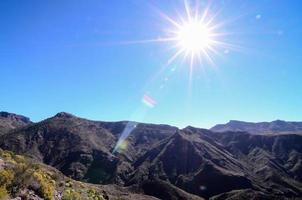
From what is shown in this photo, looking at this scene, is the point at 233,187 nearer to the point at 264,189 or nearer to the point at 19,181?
the point at 264,189

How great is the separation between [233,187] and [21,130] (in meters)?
120

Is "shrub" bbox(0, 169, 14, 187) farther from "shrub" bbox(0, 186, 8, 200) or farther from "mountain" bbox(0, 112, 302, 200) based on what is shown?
"mountain" bbox(0, 112, 302, 200)

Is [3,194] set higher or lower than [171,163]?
lower

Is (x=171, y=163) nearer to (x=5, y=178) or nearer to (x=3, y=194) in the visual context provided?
(x=5, y=178)

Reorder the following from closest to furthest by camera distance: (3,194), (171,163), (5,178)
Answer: (3,194), (5,178), (171,163)

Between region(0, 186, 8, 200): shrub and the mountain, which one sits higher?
the mountain

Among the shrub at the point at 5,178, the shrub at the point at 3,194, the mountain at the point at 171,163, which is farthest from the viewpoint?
the mountain at the point at 171,163

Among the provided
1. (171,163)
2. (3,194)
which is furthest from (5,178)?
(171,163)

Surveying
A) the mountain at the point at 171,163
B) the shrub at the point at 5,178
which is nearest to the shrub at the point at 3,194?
the shrub at the point at 5,178

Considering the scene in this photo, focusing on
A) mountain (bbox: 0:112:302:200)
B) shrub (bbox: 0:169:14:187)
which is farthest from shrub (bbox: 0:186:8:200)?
mountain (bbox: 0:112:302:200)

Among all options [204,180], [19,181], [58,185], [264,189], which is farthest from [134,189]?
[19,181]

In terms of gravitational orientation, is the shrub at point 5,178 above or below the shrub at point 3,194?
above

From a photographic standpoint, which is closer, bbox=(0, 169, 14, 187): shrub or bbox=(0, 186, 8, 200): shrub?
bbox=(0, 186, 8, 200): shrub

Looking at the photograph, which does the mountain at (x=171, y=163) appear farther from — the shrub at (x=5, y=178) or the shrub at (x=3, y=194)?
the shrub at (x=3, y=194)
